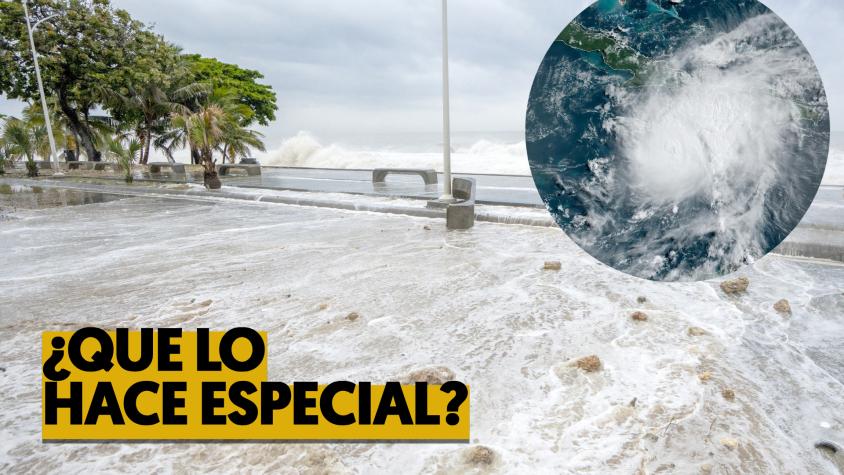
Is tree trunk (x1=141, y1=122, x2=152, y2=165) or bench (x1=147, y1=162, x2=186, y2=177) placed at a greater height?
tree trunk (x1=141, y1=122, x2=152, y2=165)

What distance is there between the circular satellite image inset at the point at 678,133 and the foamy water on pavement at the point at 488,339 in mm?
1012

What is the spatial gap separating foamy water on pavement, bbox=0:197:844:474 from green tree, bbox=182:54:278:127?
85.2 feet

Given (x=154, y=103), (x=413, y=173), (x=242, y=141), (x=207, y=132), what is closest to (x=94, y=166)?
(x=154, y=103)

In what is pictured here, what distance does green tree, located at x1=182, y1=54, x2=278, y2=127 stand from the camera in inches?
1234

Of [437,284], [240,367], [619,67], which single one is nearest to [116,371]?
[240,367]

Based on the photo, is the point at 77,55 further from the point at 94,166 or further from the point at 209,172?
the point at 209,172

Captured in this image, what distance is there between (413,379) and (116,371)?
2.12m

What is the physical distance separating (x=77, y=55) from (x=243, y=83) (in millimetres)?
9813

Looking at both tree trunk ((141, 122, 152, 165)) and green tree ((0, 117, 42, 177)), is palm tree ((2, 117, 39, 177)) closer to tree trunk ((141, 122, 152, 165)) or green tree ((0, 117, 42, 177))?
green tree ((0, 117, 42, 177))

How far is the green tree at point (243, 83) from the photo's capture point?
3134 cm

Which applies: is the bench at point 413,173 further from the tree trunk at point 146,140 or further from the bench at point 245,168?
the tree trunk at point 146,140

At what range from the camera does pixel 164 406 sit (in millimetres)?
3066

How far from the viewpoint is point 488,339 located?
161 inches

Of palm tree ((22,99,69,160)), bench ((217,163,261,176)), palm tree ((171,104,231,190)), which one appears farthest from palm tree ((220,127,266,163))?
palm tree ((22,99,69,160))
